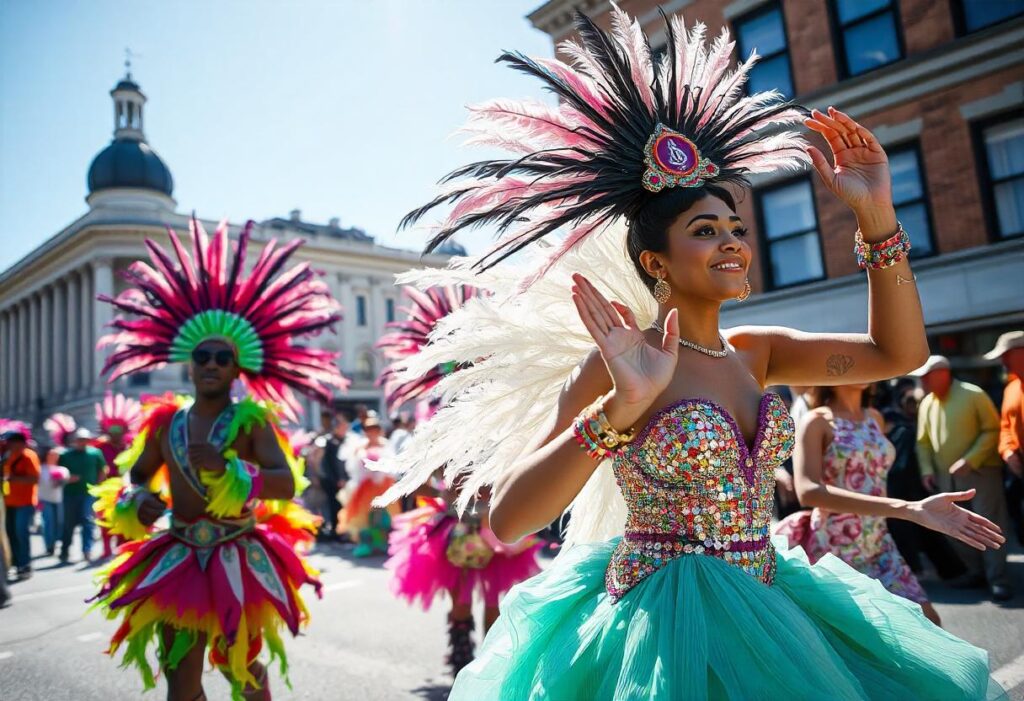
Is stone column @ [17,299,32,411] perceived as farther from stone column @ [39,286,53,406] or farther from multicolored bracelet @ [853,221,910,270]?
multicolored bracelet @ [853,221,910,270]

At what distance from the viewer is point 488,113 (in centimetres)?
216

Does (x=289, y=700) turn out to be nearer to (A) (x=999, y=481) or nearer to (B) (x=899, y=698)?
(B) (x=899, y=698)

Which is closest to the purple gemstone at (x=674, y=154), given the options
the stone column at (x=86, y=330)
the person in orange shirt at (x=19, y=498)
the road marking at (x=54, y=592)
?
the road marking at (x=54, y=592)

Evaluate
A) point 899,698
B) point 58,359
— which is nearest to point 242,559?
point 899,698

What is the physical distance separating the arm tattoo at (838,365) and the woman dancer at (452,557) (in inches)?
106

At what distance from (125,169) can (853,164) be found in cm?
5133

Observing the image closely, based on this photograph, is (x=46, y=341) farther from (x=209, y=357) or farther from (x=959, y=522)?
(x=959, y=522)

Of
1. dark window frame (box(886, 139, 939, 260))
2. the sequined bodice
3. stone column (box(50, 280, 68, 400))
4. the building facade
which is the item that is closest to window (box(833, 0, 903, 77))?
dark window frame (box(886, 139, 939, 260))

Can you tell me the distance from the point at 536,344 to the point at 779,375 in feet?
2.62

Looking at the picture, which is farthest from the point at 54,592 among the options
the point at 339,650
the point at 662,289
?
the point at 662,289

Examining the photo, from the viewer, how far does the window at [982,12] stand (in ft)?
34.2

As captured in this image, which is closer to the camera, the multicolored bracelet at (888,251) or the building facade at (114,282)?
the multicolored bracelet at (888,251)

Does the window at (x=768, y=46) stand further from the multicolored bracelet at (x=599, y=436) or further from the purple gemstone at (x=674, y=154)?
the multicolored bracelet at (x=599, y=436)

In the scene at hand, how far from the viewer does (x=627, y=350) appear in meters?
1.66
